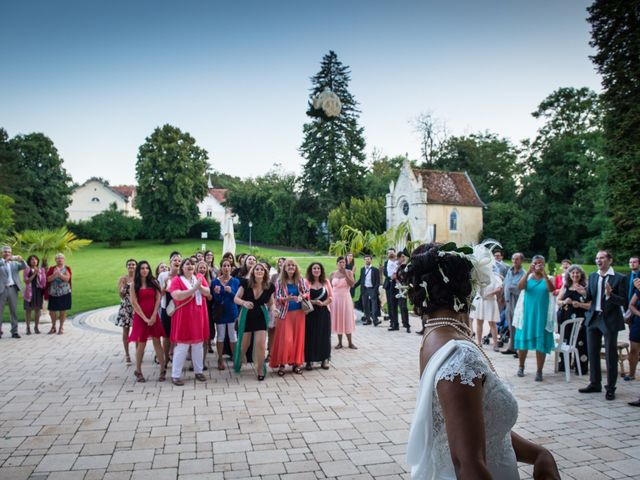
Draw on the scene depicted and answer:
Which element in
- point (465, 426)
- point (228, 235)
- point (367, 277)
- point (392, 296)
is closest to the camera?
point (465, 426)

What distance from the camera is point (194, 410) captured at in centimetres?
638

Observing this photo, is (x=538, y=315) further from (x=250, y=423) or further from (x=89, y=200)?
(x=89, y=200)

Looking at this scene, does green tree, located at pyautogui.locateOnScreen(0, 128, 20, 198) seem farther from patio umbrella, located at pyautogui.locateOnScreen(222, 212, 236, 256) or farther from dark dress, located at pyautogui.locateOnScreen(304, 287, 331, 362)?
dark dress, located at pyautogui.locateOnScreen(304, 287, 331, 362)

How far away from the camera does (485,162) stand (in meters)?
56.8

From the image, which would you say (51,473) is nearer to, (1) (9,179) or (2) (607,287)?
(2) (607,287)

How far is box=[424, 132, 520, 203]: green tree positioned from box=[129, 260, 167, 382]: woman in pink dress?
170 feet

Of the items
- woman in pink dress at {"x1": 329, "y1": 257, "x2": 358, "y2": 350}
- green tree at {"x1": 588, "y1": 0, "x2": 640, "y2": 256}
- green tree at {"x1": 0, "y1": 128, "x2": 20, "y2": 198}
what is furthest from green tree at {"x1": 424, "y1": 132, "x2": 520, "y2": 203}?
woman in pink dress at {"x1": 329, "y1": 257, "x2": 358, "y2": 350}

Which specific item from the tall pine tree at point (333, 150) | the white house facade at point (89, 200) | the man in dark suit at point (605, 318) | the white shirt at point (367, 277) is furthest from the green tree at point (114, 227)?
the man in dark suit at point (605, 318)

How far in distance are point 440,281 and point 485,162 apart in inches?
2319

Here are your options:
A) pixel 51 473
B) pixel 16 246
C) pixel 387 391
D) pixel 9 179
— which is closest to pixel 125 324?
pixel 51 473

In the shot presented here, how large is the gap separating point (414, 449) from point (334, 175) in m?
50.9

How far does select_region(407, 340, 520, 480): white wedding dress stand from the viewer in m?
1.96

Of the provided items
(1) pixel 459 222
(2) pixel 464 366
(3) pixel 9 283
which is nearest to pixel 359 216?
(1) pixel 459 222

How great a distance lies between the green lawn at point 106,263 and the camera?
750 inches
